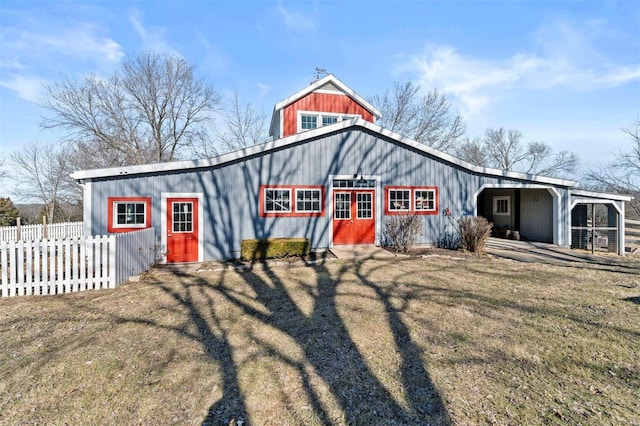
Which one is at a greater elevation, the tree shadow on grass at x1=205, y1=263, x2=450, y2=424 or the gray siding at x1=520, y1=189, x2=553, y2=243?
the gray siding at x1=520, y1=189, x2=553, y2=243

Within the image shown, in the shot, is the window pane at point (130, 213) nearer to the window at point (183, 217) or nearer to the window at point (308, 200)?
the window at point (183, 217)

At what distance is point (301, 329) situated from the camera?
4785 millimetres

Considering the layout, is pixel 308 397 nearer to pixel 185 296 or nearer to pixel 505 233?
pixel 185 296

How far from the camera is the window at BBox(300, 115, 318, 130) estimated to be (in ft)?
48.3

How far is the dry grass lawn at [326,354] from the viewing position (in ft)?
9.57

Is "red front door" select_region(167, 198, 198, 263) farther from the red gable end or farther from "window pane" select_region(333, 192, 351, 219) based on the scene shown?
the red gable end

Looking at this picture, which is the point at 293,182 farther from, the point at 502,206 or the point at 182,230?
the point at 502,206

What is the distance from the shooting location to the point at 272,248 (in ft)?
32.9

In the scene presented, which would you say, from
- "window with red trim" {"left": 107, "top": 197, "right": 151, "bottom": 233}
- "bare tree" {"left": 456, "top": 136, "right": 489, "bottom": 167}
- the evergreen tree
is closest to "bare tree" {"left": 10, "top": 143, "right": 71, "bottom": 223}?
the evergreen tree

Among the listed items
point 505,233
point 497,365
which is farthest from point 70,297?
point 505,233

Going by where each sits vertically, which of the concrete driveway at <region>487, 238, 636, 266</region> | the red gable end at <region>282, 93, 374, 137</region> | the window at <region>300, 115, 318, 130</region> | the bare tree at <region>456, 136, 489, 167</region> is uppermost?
the bare tree at <region>456, 136, 489, 167</region>

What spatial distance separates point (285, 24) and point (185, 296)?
1235 cm

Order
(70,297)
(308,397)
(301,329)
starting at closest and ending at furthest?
(308,397)
(301,329)
(70,297)

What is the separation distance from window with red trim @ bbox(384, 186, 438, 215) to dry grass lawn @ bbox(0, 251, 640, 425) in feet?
17.8
